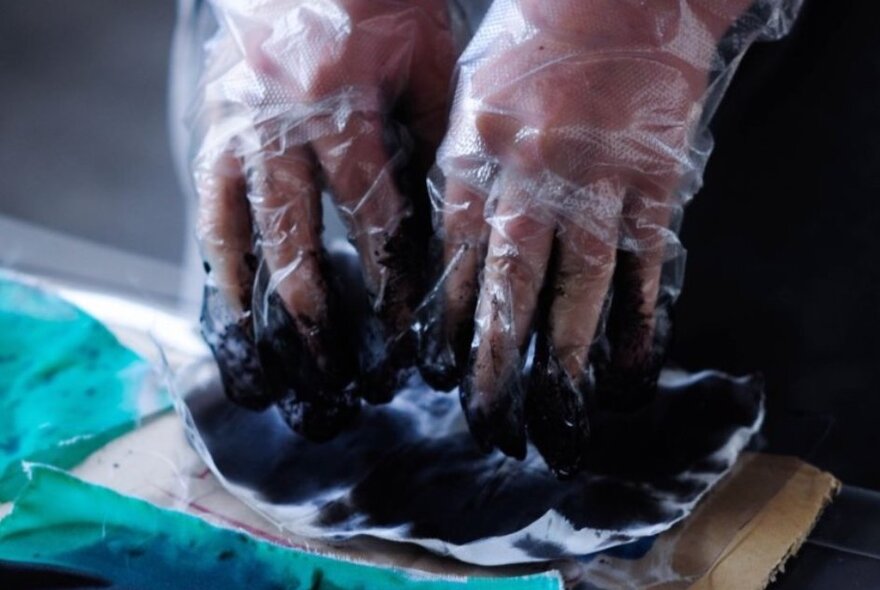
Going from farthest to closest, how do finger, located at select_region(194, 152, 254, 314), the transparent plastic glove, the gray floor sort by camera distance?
the gray floor, finger, located at select_region(194, 152, 254, 314), the transparent plastic glove

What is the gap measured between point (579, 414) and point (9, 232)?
853mm

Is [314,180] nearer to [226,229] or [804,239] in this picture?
[226,229]

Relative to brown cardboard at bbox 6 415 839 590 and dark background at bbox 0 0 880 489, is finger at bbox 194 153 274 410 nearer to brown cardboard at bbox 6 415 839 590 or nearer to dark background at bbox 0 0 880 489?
brown cardboard at bbox 6 415 839 590

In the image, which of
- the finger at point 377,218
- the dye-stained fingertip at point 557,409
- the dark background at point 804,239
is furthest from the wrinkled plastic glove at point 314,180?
the dark background at point 804,239

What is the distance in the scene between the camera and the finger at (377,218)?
73cm

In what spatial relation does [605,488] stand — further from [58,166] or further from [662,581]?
[58,166]

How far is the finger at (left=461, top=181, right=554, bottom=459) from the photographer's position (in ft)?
2.16

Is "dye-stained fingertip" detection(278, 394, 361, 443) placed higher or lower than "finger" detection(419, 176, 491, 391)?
lower

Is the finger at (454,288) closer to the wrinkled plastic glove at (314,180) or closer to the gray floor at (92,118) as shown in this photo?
the wrinkled plastic glove at (314,180)

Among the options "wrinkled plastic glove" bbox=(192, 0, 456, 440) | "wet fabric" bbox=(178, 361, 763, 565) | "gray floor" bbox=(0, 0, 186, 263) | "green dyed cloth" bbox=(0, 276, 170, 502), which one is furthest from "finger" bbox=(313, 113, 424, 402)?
"gray floor" bbox=(0, 0, 186, 263)

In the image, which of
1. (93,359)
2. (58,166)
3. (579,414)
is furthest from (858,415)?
(58,166)

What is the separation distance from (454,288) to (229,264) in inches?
7.5

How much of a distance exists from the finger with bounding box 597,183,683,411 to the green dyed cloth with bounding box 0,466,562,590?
170mm

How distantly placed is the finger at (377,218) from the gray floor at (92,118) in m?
0.73
